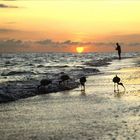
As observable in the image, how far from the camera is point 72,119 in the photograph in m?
11.9

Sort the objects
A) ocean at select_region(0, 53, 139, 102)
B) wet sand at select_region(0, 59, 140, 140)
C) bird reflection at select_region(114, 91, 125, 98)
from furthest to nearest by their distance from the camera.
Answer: ocean at select_region(0, 53, 139, 102)
bird reflection at select_region(114, 91, 125, 98)
wet sand at select_region(0, 59, 140, 140)

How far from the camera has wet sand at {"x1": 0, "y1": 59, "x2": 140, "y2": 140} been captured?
32.5 ft

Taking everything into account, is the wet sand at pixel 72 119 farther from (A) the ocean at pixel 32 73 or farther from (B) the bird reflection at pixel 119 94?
(A) the ocean at pixel 32 73

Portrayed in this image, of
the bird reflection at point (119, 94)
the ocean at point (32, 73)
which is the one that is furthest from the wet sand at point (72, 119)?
the ocean at point (32, 73)

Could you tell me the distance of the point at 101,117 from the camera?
1197 cm

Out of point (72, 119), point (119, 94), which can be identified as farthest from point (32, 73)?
point (72, 119)

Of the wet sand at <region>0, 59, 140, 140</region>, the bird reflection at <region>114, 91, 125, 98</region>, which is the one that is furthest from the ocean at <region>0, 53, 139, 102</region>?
the bird reflection at <region>114, 91, 125, 98</region>

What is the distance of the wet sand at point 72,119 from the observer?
991 cm

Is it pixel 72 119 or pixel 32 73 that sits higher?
pixel 32 73

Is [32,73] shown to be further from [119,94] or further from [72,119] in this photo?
[72,119]

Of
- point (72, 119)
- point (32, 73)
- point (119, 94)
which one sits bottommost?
point (72, 119)

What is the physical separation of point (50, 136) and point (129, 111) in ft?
12.3

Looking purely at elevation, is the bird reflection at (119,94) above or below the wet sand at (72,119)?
above

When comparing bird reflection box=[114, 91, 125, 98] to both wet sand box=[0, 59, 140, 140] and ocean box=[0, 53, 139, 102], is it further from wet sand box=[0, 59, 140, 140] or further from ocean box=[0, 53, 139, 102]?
ocean box=[0, 53, 139, 102]
